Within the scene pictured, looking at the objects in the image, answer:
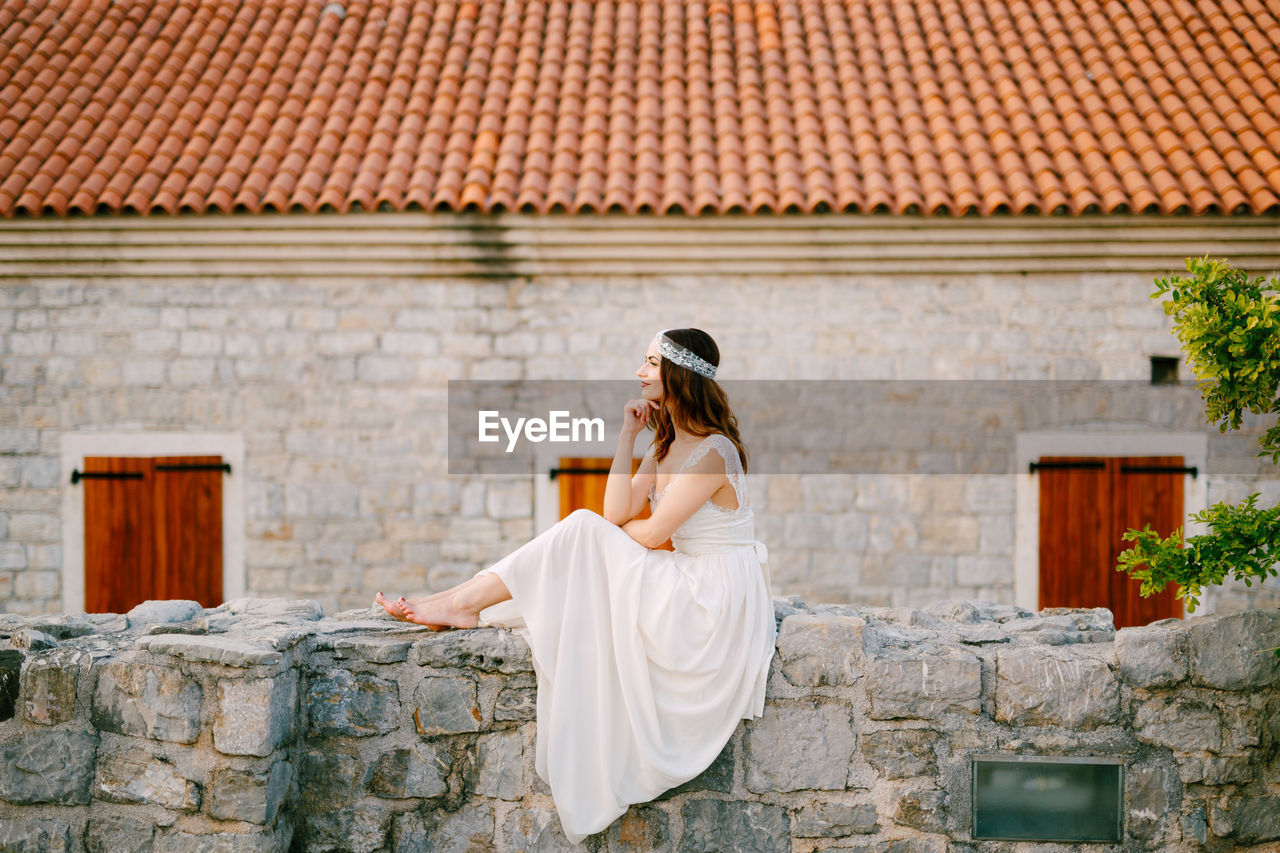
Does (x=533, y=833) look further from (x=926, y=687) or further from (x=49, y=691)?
(x=49, y=691)

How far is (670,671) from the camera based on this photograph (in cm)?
254

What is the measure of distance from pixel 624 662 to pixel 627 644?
0.05 m

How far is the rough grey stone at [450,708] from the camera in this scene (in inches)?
104

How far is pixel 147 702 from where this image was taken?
245 centimetres

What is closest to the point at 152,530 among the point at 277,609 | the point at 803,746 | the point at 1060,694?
the point at 277,609

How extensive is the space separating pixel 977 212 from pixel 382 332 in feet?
13.0

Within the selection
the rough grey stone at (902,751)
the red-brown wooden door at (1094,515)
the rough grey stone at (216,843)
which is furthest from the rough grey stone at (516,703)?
the red-brown wooden door at (1094,515)

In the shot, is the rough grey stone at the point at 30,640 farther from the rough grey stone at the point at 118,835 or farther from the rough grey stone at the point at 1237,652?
the rough grey stone at the point at 1237,652

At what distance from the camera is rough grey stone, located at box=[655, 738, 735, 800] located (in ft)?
8.55

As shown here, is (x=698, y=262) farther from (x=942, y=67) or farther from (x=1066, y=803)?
(x=1066, y=803)

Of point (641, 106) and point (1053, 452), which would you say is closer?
point (1053, 452)

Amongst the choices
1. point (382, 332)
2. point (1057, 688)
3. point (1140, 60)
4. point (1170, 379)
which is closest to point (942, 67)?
point (1140, 60)

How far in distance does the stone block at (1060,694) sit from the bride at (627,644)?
72 cm

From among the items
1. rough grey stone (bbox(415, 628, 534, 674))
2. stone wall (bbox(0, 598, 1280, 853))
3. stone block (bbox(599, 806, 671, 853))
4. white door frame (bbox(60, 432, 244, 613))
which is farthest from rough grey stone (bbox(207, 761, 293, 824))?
white door frame (bbox(60, 432, 244, 613))
